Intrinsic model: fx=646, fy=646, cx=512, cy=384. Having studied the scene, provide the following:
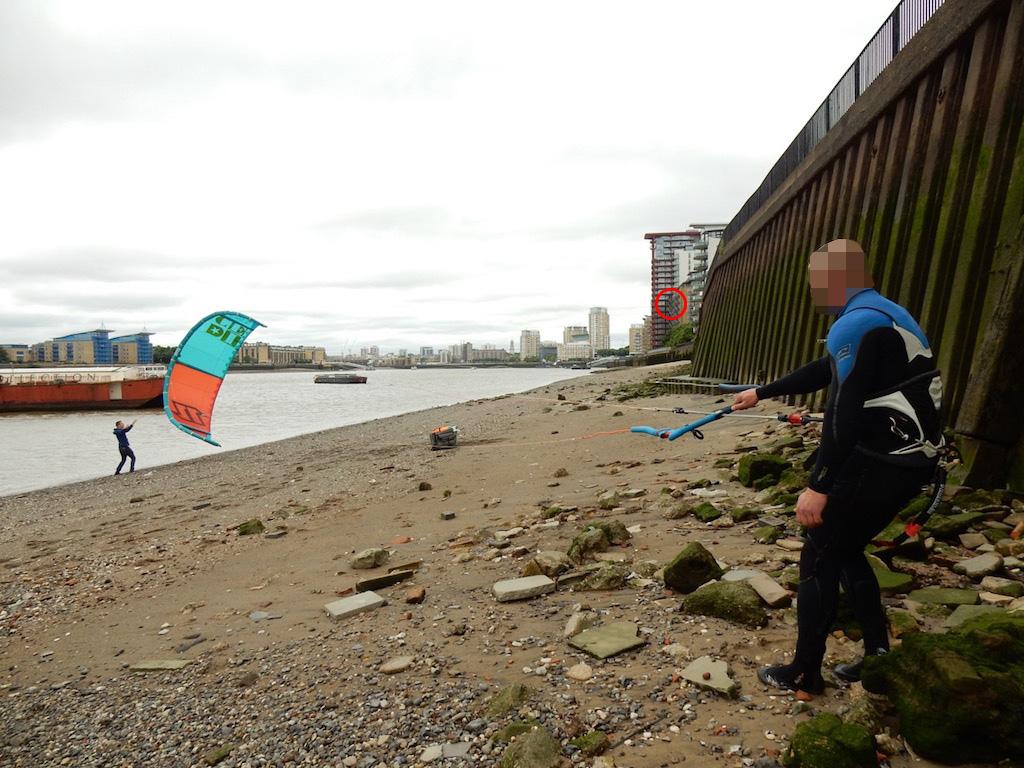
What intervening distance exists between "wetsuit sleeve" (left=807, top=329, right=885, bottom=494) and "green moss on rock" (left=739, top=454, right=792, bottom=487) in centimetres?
461

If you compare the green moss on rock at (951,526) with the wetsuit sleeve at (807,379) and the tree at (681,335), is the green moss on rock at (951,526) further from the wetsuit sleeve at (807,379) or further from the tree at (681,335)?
the tree at (681,335)

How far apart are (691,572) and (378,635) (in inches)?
93.4

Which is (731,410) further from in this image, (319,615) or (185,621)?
(185,621)

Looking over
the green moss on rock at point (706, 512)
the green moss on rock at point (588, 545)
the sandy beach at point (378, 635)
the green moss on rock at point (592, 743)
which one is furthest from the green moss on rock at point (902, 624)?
the green moss on rock at point (706, 512)

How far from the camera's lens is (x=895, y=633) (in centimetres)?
Result: 359

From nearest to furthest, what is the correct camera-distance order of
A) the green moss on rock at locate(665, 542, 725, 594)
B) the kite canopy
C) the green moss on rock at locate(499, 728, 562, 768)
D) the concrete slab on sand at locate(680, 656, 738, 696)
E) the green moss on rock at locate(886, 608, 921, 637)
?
the green moss on rock at locate(499, 728, 562, 768), the concrete slab on sand at locate(680, 656, 738, 696), the green moss on rock at locate(886, 608, 921, 637), the green moss on rock at locate(665, 542, 725, 594), the kite canopy

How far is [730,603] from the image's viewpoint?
13.5 ft

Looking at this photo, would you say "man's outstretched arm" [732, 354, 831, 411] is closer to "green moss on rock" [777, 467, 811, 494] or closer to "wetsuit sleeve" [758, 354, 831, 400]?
"wetsuit sleeve" [758, 354, 831, 400]

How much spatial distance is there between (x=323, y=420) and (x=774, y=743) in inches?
1431

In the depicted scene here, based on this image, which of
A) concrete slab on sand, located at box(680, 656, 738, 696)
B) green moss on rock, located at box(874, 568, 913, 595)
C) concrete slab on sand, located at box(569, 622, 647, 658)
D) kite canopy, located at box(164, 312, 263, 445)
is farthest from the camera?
kite canopy, located at box(164, 312, 263, 445)

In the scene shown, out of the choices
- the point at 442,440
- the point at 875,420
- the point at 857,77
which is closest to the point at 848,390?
the point at 875,420

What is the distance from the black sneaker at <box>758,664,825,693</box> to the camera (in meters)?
3.16

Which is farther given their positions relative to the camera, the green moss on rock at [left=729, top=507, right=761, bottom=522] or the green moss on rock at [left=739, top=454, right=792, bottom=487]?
the green moss on rock at [left=739, top=454, right=792, bottom=487]

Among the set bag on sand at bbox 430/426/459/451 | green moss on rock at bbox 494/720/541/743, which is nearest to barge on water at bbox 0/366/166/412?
bag on sand at bbox 430/426/459/451
